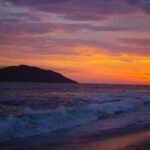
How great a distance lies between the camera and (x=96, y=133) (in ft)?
48.2

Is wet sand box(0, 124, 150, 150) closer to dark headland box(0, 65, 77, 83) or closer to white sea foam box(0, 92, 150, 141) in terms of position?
white sea foam box(0, 92, 150, 141)

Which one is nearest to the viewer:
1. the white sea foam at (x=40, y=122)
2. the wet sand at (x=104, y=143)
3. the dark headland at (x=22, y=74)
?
the wet sand at (x=104, y=143)

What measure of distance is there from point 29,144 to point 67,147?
50.5 inches

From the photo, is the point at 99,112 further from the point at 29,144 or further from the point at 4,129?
the point at 29,144

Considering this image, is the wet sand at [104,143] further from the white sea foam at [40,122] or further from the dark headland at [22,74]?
the dark headland at [22,74]

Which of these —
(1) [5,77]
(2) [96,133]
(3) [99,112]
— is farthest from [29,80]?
(2) [96,133]

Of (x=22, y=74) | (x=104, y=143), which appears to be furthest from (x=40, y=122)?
(x=22, y=74)

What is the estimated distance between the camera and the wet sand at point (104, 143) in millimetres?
11602

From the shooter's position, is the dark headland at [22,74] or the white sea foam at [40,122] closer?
the white sea foam at [40,122]

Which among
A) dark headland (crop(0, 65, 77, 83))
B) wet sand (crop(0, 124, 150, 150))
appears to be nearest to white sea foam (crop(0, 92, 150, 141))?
wet sand (crop(0, 124, 150, 150))

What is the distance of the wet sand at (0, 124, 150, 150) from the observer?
38.1 ft

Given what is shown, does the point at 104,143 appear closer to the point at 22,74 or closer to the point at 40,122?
the point at 40,122

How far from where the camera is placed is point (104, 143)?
1260 cm

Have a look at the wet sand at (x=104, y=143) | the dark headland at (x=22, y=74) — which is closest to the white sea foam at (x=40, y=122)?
the wet sand at (x=104, y=143)
